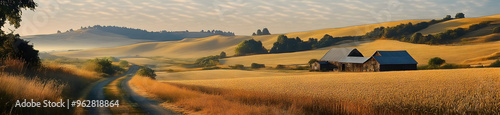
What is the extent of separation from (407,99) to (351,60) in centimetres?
5386

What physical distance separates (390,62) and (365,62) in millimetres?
5252

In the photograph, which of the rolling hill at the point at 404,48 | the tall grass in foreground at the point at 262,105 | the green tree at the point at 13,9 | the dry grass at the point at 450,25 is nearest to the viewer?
the tall grass in foreground at the point at 262,105

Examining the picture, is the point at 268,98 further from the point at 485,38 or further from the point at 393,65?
the point at 485,38

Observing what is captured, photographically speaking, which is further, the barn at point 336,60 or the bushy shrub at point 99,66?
the barn at point 336,60

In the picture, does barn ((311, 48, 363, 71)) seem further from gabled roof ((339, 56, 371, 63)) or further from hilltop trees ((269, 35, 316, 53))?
hilltop trees ((269, 35, 316, 53))

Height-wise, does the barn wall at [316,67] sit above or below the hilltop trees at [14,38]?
below

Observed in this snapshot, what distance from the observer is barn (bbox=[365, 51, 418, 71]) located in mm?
57266

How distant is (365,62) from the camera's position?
62.0 meters

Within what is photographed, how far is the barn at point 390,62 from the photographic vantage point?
57266 mm

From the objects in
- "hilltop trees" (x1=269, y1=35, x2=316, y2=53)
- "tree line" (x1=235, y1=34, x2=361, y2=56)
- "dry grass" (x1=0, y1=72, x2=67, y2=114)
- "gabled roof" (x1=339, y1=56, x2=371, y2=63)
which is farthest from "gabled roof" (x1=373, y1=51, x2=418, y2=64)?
"hilltop trees" (x1=269, y1=35, x2=316, y2=53)

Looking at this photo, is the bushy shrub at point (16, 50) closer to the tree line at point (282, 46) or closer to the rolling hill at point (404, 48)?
the rolling hill at point (404, 48)

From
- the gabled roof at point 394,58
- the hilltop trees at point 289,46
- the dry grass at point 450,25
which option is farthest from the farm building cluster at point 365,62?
the dry grass at point 450,25

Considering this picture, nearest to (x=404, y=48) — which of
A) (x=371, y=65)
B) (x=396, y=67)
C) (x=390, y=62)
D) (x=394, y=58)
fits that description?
(x=394, y=58)

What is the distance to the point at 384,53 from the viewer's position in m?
60.8
